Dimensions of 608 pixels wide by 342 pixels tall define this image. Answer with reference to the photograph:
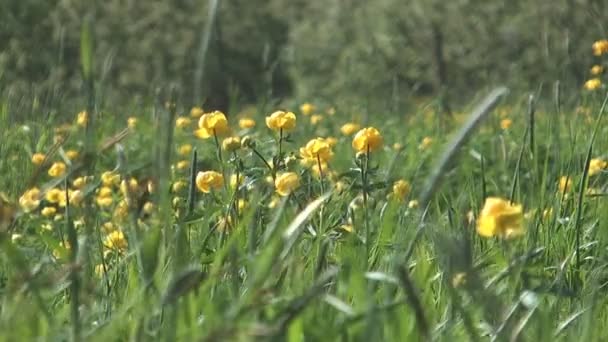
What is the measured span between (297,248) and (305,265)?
0.08 metres

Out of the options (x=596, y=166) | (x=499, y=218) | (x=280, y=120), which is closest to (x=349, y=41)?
(x=596, y=166)

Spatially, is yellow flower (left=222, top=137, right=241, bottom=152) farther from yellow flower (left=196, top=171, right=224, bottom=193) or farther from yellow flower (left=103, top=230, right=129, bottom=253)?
yellow flower (left=103, top=230, right=129, bottom=253)

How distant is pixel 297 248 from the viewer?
6.57ft

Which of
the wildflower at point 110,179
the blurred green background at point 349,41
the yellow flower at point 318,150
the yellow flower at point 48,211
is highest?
the yellow flower at point 318,150

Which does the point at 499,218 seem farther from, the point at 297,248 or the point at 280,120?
the point at 280,120

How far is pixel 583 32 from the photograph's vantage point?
14258mm

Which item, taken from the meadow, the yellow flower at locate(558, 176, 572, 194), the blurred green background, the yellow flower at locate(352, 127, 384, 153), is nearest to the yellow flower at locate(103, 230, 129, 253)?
the meadow

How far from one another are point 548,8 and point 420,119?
10.3m

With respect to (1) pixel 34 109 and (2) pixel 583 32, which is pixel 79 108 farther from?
(2) pixel 583 32

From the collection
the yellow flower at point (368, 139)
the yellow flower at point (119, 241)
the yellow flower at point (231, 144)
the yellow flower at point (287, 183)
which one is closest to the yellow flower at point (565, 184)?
Result: the yellow flower at point (368, 139)

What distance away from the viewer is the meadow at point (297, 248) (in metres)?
1.31

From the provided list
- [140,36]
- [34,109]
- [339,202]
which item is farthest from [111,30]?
[339,202]

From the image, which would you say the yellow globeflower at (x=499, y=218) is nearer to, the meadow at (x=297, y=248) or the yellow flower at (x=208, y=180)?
the meadow at (x=297, y=248)

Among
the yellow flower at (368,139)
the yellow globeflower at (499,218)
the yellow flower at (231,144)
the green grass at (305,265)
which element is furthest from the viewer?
the yellow flower at (231,144)
